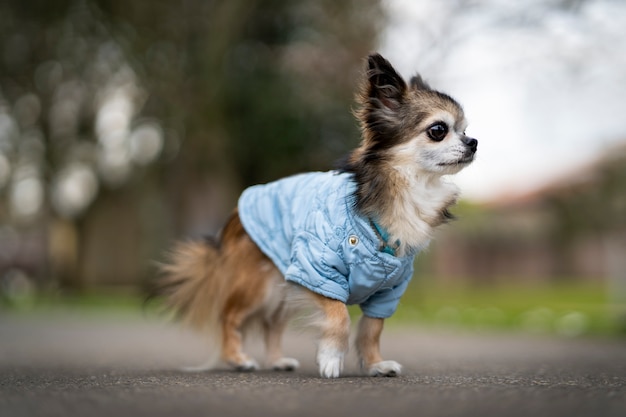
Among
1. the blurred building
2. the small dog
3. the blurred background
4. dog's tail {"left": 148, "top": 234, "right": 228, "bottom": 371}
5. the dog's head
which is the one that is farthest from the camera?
the blurred building

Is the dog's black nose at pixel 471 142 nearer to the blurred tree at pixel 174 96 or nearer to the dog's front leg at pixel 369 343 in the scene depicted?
the dog's front leg at pixel 369 343

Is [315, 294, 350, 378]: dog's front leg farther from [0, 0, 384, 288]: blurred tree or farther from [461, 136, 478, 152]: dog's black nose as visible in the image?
[0, 0, 384, 288]: blurred tree

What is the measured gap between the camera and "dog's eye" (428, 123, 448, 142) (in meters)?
4.89

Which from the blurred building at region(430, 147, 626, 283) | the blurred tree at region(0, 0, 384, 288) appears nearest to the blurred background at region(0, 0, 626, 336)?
the blurred tree at region(0, 0, 384, 288)

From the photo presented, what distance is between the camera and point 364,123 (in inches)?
200

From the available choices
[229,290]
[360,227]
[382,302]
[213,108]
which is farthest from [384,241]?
[213,108]

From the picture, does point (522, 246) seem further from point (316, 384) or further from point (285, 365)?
point (316, 384)

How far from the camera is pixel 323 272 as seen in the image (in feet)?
15.4

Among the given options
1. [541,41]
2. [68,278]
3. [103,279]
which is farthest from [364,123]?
[103,279]

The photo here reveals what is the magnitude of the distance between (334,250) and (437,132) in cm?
94

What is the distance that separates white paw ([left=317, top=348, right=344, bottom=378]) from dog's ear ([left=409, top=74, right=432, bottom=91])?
1.69 m

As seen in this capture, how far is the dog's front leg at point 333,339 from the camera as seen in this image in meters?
4.62

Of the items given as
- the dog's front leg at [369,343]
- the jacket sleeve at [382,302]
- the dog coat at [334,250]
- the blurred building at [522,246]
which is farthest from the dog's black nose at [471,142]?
the blurred building at [522,246]

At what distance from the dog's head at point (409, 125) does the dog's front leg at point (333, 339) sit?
92cm
